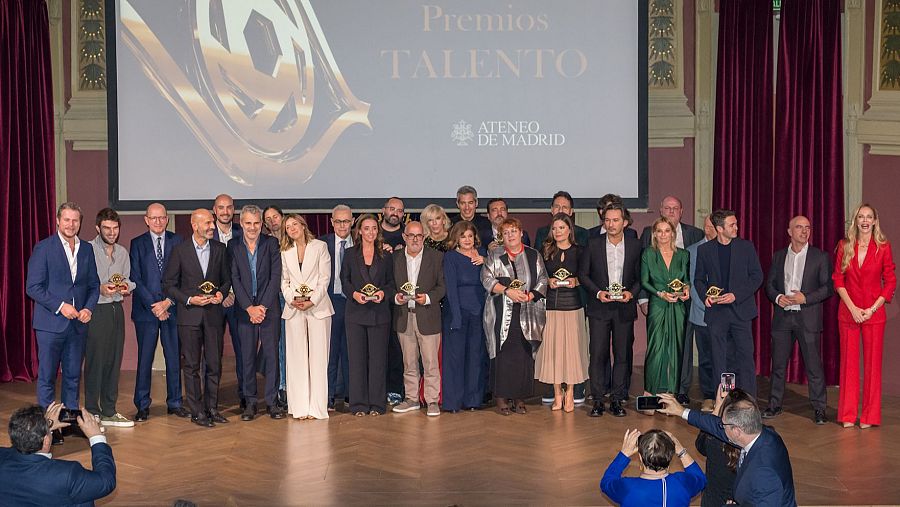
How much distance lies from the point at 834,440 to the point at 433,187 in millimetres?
3981

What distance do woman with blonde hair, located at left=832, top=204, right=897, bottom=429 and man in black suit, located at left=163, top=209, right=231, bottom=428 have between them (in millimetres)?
4407

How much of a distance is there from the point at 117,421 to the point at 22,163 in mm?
3090

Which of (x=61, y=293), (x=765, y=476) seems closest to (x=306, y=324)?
(x=61, y=293)

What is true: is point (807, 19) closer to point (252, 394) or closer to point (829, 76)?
point (829, 76)

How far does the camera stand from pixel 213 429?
7395 mm

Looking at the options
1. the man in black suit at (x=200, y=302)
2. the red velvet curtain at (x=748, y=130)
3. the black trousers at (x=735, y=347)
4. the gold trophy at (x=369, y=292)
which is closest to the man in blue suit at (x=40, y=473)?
the man in black suit at (x=200, y=302)

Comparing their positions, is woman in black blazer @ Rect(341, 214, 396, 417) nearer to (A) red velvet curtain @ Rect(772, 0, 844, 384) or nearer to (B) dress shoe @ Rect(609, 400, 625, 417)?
(B) dress shoe @ Rect(609, 400, 625, 417)

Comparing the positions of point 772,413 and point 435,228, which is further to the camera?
point 435,228

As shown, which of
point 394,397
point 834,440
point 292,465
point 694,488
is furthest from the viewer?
point 394,397

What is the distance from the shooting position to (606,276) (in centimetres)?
769

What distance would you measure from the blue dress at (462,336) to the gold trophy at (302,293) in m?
Result: 1.02

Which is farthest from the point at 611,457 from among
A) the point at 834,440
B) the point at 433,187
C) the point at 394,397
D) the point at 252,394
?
the point at 433,187

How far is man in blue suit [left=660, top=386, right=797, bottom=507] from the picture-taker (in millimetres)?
4293

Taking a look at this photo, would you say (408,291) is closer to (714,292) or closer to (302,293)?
(302,293)
